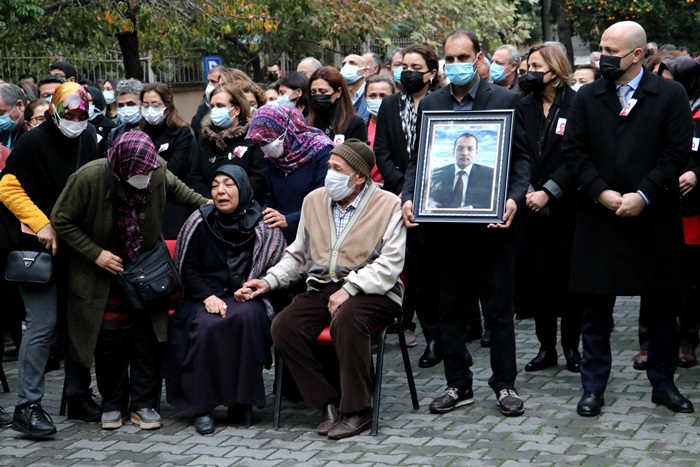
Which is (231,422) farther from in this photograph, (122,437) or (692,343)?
(692,343)

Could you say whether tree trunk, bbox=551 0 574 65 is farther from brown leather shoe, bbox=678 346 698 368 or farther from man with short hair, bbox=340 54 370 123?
brown leather shoe, bbox=678 346 698 368

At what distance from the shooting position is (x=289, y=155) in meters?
8.38

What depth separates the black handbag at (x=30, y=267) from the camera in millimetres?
7250

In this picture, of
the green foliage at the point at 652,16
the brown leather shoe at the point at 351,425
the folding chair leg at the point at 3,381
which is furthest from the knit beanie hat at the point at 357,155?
the green foliage at the point at 652,16

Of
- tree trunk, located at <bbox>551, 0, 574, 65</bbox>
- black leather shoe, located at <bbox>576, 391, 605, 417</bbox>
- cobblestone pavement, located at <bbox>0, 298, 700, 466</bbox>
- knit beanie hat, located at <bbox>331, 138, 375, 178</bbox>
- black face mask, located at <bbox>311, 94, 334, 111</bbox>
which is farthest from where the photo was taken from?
tree trunk, located at <bbox>551, 0, 574, 65</bbox>

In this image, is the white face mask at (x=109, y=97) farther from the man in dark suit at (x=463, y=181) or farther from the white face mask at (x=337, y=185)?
the man in dark suit at (x=463, y=181)

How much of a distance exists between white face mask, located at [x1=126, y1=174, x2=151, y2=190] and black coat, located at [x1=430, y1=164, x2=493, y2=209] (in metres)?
1.81

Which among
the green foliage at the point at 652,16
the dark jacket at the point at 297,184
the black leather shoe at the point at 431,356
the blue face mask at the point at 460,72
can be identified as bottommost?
the black leather shoe at the point at 431,356

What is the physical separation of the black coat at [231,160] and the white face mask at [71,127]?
1576mm

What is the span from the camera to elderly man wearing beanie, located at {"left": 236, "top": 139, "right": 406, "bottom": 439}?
706cm

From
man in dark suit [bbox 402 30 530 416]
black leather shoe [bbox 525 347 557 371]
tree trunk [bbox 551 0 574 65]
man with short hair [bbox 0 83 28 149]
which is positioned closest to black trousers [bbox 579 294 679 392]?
man in dark suit [bbox 402 30 530 416]

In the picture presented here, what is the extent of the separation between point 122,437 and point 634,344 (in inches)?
169

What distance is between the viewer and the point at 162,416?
7.71m

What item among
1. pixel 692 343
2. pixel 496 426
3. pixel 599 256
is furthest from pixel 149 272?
pixel 692 343
